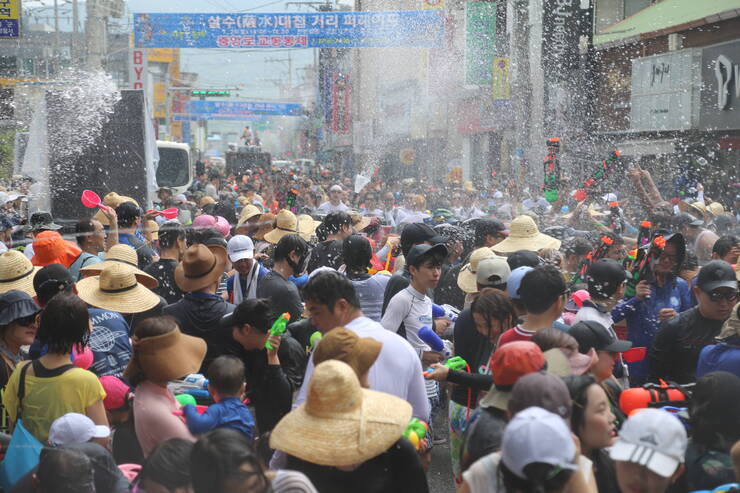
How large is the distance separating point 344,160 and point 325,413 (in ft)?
157

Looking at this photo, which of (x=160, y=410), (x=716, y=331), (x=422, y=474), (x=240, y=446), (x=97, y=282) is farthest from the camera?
(x=97, y=282)

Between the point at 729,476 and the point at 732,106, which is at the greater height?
the point at 732,106

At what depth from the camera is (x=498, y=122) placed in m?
29.1

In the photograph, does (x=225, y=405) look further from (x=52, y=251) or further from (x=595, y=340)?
(x=52, y=251)

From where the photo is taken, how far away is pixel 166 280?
6418 mm

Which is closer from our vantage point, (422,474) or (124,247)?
(422,474)

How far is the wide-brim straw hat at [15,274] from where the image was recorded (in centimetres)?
543

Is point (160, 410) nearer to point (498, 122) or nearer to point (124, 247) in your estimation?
point (124, 247)

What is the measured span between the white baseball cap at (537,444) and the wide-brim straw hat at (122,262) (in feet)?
11.4

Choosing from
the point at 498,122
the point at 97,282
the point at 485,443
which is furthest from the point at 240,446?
the point at 498,122

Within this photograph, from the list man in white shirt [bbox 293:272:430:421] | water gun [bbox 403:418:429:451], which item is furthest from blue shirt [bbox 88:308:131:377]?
water gun [bbox 403:418:429:451]

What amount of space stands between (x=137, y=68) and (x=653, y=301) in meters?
19.4

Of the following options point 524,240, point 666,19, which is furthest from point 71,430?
point 666,19

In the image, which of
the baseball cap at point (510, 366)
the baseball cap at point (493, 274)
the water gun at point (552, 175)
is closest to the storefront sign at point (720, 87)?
the water gun at point (552, 175)
